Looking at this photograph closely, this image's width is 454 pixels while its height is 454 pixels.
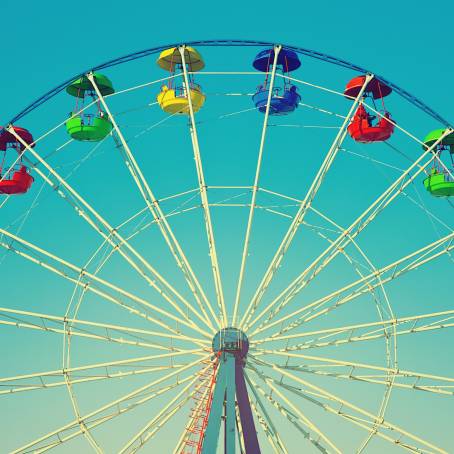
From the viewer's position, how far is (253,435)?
88.1 ft

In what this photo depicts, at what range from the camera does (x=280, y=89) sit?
103 feet

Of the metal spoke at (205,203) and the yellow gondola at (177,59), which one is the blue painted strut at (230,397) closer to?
the metal spoke at (205,203)

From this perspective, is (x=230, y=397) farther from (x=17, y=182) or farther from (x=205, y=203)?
(x=17, y=182)

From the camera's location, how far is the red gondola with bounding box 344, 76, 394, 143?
31781 mm

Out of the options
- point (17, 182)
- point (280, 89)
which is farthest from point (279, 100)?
point (17, 182)

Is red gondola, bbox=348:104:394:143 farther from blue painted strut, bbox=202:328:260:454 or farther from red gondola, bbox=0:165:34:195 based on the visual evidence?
red gondola, bbox=0:165:34:195

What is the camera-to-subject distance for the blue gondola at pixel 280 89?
102ft

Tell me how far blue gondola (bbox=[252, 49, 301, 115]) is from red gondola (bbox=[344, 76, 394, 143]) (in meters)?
1.89

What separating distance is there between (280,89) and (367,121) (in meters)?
3.10

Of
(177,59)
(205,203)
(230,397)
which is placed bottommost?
(230,397)

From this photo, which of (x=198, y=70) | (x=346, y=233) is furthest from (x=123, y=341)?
(x=198, y=70)

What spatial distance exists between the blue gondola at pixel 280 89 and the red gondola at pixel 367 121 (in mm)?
1893

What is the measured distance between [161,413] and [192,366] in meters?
1.52

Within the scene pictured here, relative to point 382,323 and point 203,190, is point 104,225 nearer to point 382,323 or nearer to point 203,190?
point 203,190
